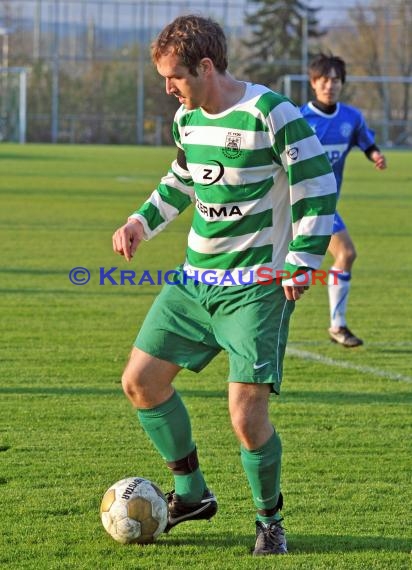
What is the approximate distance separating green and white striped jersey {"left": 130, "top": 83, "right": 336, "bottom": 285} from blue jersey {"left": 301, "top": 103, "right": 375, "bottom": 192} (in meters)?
4.34

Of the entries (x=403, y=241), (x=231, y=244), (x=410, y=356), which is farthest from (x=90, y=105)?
(x=231, y=244)

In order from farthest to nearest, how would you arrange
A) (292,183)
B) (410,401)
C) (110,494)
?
1. (410,401)
2. (110,494)
3. (292,183)

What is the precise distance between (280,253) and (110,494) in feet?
3.73

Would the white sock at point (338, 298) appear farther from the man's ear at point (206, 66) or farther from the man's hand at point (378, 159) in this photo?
the man's ear at point (206, 66)

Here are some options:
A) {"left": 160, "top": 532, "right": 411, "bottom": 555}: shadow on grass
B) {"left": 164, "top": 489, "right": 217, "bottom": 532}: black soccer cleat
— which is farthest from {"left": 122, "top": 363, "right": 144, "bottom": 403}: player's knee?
{"left": 160, "top": 532, "right": 411, "bottom": 555}: shadow on grass

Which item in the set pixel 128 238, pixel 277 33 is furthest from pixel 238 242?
pixel 277 33

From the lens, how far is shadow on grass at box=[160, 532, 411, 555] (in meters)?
4.52

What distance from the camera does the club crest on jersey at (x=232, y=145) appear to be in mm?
4375

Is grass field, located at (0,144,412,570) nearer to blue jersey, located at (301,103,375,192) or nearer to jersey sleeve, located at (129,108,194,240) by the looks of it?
jersey sleeve, located at (129,108,194,240)

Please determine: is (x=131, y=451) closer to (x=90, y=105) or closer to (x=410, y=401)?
(x=410, y=401)

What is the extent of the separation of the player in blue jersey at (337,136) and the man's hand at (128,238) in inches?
162

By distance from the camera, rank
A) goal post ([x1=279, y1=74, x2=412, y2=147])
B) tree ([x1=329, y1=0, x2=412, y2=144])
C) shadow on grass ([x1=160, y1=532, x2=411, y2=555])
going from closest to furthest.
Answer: shadow on grass ([x1=160, y1=532, x2=411, y2=555]) < goal post ([x1=279, y1=74, x2=412, y2=147]) < tree ([x1=329, y1=0, x2=412, y2=144])

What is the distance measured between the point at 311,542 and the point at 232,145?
1.53 meters

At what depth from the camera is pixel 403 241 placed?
16.7 m
